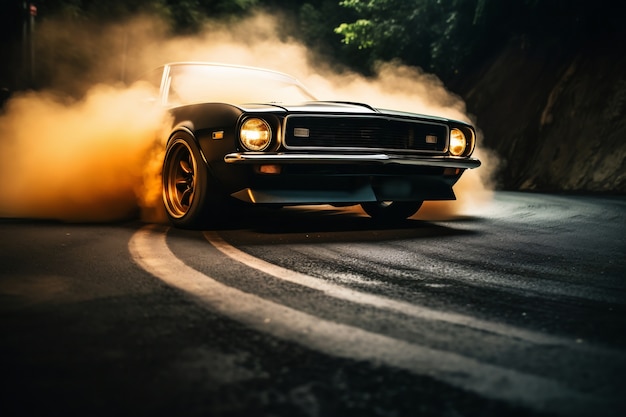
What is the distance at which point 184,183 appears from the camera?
6.06m

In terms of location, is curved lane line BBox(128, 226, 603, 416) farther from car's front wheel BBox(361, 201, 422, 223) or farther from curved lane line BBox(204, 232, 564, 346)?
car's front wheel BBox(361, 201, 422, 223)

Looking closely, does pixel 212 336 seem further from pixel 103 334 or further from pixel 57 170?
pixel 57 170

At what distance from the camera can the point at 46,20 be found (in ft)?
74.8

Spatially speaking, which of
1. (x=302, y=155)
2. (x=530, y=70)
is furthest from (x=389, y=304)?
(x=530, y=70)

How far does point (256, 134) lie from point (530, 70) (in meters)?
A: 10.9

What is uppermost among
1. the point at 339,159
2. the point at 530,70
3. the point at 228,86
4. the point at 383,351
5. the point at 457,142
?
the point at 530,70

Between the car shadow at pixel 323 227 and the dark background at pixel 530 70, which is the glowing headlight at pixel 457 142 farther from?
the dark background at pixel 530 70

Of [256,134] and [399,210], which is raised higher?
[256,134]

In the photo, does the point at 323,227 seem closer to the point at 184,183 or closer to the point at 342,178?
the point at 342,178

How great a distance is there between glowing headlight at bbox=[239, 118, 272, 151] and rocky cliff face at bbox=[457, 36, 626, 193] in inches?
291

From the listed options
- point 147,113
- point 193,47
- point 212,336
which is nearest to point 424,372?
point 212,336

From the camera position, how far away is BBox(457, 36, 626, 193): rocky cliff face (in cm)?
1155

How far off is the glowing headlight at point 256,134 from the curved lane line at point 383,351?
182 centimetres

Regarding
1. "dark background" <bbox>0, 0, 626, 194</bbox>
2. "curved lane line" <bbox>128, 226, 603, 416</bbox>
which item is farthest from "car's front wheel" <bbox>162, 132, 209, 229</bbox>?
"dark background" <bbox>0, 0, 626, 194</bbox>
